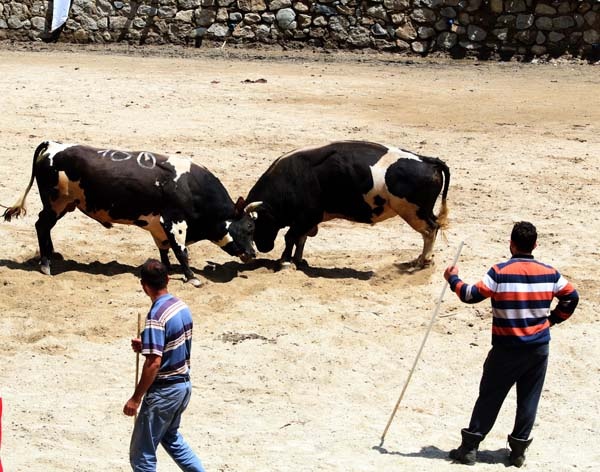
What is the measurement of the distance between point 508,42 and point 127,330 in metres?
17.4

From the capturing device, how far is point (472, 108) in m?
20.7

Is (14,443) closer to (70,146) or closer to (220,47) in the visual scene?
(70,146)

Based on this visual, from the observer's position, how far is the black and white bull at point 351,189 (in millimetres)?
12992

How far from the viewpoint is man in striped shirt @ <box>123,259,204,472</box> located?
714 cm

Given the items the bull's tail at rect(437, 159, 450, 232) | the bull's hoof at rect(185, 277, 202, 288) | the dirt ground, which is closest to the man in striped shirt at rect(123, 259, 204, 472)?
the dirt ground

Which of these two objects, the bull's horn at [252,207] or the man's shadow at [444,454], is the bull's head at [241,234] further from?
the man's shadow at [444,454]

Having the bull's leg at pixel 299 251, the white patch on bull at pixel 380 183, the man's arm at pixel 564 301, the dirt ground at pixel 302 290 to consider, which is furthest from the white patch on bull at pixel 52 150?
the man's arm at pixel 564 301

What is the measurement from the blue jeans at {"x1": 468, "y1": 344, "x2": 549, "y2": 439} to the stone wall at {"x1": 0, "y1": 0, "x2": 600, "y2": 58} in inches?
737

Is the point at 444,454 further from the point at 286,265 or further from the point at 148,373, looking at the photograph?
the point at 286,265

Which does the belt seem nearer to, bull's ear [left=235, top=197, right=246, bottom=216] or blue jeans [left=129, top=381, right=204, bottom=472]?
blue jeans [left=129, top=381, right=204, bottom=472]

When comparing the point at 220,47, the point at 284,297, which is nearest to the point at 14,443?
the point at 284,297

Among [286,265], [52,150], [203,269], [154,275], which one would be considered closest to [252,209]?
[286,265]

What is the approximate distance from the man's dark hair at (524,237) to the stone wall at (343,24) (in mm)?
18505

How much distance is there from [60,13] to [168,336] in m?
20.9
